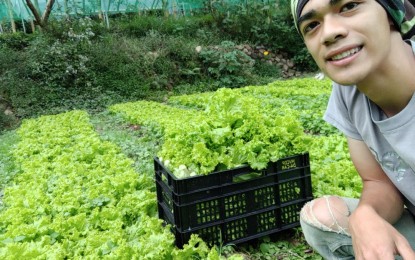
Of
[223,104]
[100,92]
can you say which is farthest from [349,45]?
[100,92]

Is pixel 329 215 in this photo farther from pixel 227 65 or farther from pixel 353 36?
pixel 227 65

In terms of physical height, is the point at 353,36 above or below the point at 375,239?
above

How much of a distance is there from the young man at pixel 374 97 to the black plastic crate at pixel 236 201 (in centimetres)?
101

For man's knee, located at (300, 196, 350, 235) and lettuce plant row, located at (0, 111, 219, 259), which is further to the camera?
lettuce plant row, located at (0, 111, 219, 259)

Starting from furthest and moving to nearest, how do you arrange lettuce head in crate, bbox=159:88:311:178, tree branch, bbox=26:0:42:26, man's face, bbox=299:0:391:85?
tree branch, bbox=26:0:42:26 < lettuce head in crate, bbox=159:88:311:178 < man's face, bbox=299:0:391:85

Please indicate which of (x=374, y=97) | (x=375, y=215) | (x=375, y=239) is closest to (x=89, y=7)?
(x=374, y=97)

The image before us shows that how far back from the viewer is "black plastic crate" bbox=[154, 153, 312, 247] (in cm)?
285

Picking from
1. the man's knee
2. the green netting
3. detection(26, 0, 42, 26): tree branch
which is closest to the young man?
the man's knee

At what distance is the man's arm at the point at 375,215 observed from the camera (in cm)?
174

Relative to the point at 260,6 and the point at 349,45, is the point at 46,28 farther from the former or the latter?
the point at 349,45

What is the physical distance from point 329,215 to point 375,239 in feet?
1.60

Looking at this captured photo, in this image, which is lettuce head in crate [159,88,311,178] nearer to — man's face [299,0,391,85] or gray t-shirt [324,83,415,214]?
gray t-shirt [324,83,415,214]

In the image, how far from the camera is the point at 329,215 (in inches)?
88.4

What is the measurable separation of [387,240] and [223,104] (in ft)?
6.63
